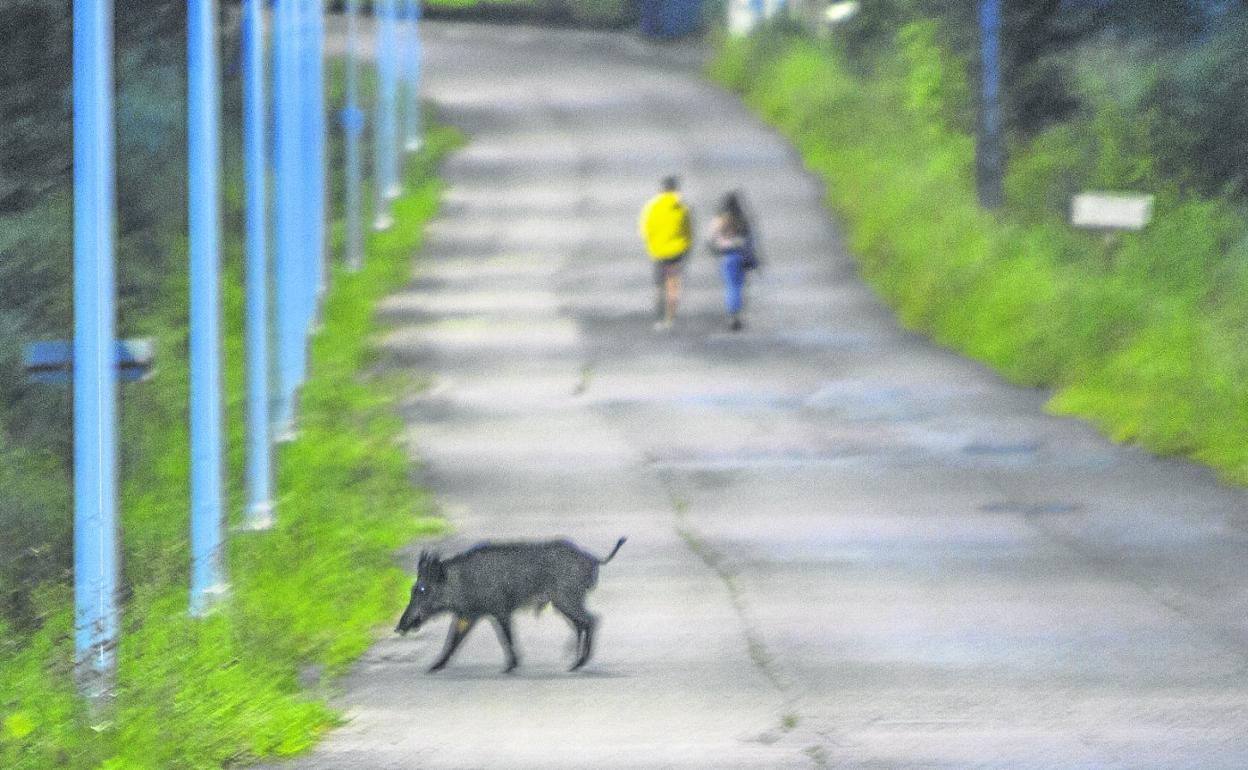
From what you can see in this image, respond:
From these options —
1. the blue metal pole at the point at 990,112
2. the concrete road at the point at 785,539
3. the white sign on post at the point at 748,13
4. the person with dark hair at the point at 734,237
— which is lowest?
the concrete road at the point at 785,539

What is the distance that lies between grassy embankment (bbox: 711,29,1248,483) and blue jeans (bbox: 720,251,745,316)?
6.48 ft

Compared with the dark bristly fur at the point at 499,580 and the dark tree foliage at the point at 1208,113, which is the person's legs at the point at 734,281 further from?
the dark bristly fur at the point at 499,580

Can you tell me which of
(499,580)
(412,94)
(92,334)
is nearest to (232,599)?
(499,580)

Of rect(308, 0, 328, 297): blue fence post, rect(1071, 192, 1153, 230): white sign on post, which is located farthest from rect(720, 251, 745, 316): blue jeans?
rect(308, 0, 328, 297): blue fence post

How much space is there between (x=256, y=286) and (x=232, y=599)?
16.2 ft

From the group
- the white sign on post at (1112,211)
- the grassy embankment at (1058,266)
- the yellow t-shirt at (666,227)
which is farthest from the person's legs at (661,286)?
the white sign on post at (1112,211)

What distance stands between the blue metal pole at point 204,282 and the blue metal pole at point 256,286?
2.00 metres

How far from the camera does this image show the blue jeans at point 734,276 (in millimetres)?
29922

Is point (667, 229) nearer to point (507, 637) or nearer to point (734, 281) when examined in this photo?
point (734, 281)

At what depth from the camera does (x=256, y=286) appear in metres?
18.9

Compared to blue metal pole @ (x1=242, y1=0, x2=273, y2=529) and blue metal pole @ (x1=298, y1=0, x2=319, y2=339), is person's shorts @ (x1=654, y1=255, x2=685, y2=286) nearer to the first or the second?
blue metal pole @ (x1=298, y1=0, x2=319, y2=339)

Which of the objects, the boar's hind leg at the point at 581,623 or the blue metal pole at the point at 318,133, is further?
the blue metal pole at the point at 318,133

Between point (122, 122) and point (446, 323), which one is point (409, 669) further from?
point (446, 323)

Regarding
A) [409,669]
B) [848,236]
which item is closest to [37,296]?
[409,669]
